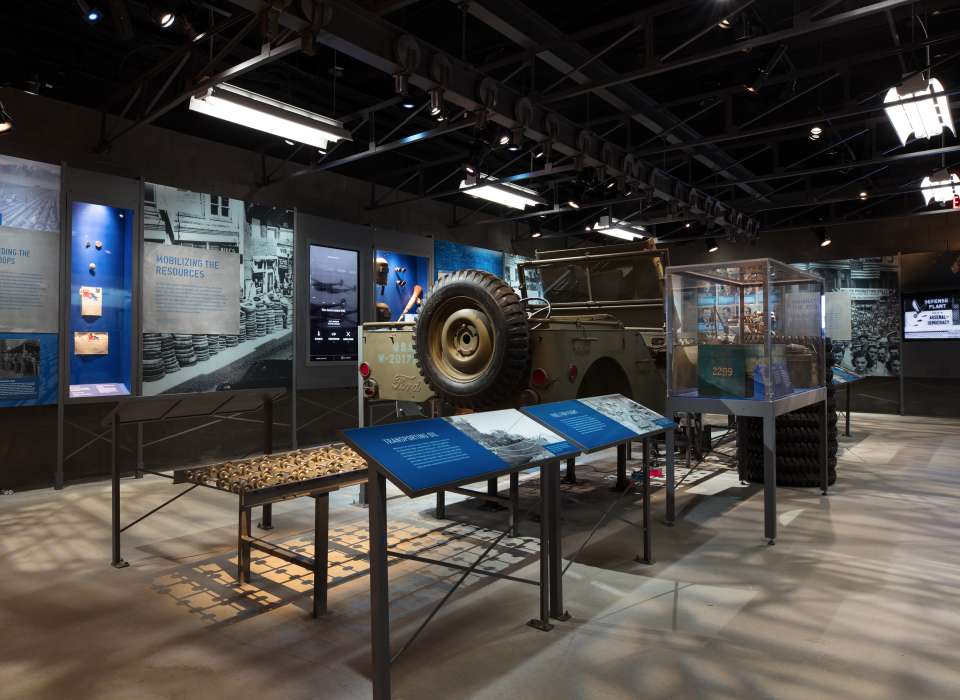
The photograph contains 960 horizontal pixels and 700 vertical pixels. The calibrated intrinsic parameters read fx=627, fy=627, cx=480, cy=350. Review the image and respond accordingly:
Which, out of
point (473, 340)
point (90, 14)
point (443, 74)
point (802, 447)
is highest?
point (90, 14)

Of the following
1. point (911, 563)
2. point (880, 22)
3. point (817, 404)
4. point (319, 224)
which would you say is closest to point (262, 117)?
point (319, 224)

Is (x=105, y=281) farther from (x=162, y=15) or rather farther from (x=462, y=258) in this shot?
(x=462, y=258)

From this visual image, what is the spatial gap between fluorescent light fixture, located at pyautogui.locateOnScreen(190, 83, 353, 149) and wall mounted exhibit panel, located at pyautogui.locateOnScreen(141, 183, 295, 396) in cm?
203

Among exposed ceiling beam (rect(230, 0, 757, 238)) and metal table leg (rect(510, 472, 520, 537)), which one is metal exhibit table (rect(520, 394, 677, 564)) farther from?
exposed ceiling beam (rect(230, 0, 757, 238))

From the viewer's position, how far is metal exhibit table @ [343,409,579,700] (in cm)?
240

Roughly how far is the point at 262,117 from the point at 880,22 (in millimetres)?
7193

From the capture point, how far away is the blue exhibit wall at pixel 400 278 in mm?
10828

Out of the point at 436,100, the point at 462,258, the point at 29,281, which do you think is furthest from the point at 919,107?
the point at 29,281

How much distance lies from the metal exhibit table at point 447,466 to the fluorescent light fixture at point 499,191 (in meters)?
6.70

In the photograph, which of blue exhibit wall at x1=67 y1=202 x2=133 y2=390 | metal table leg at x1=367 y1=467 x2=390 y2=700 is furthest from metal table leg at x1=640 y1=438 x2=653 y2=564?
blue exhibit wall at x1=67 y1=202 x2=133 y2=390

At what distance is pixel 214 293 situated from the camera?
8211 millimetres

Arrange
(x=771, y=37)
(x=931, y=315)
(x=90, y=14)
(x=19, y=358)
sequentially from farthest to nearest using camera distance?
(x=931, y=315)
(x=19, y=358)
(x=771, y=37)
(x=90, y=14)

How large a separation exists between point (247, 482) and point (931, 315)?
47.0 ft

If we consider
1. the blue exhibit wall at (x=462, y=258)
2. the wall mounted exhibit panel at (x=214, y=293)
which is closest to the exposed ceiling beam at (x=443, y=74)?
the wall mounted exhibit panel at (x=214, y=293)
